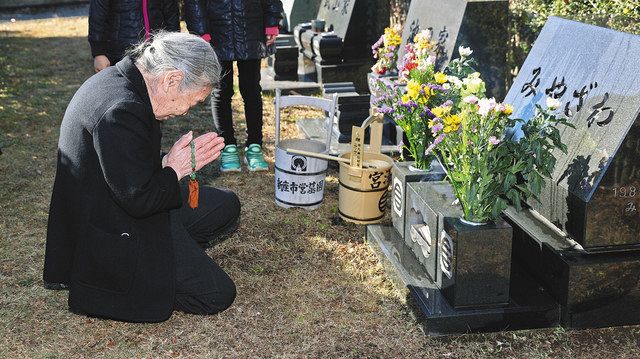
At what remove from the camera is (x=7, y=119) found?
7.74m

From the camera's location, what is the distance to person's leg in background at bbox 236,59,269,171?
19.5 ft

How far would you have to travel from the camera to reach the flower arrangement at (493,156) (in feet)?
A: 12.2

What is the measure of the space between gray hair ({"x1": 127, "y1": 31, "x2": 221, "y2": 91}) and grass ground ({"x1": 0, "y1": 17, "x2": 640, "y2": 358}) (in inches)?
50.8

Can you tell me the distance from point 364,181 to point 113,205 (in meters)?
1.87

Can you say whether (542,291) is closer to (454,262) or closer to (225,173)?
(454,262)

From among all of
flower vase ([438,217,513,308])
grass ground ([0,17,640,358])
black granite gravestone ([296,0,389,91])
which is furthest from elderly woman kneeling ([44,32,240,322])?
black granite gravestone ([296,0,389,91])

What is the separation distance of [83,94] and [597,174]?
244 centimetres

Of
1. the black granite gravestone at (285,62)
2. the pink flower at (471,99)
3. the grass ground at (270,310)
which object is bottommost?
the grass ground at (270,310)

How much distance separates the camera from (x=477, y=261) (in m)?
3.75

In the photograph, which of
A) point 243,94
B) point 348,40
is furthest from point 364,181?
point 348,40

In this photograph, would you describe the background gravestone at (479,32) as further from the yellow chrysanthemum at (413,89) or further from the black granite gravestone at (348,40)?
the black granite gravestone at (348,40)

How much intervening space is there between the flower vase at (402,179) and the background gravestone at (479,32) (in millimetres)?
1482

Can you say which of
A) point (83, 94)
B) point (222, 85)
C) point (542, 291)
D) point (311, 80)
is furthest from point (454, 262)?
point (311, 80)

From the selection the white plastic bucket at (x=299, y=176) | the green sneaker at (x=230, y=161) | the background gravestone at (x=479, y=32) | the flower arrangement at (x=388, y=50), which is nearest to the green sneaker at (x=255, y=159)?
the green sneaker at (x=230, y=161)
